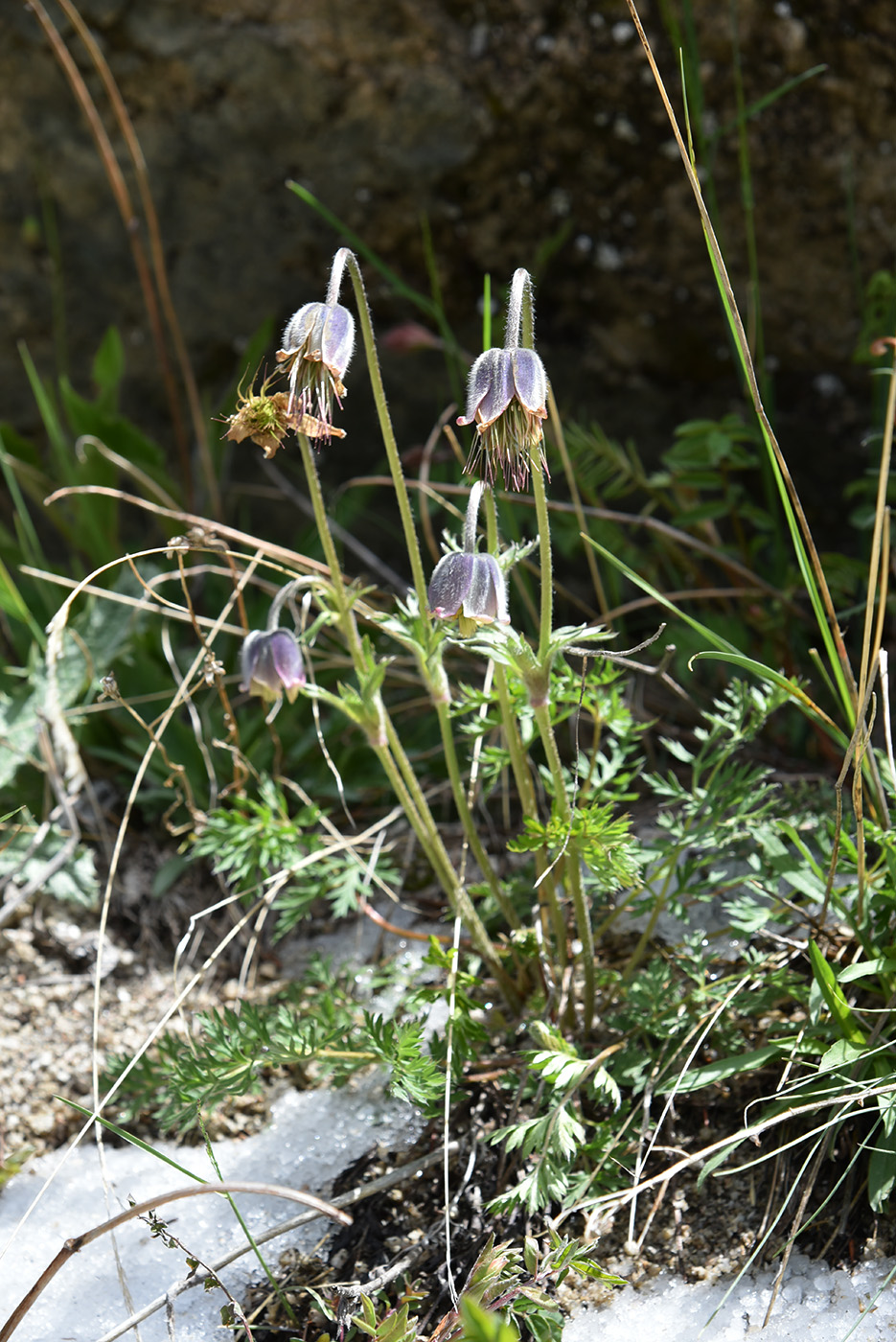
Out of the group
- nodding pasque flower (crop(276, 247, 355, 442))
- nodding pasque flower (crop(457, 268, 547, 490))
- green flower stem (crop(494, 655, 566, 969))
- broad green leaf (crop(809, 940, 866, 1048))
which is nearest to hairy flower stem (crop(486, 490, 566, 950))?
green flower stem (crop(494, 655, 566, 969))

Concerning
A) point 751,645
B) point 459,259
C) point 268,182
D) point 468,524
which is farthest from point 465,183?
point 468,524

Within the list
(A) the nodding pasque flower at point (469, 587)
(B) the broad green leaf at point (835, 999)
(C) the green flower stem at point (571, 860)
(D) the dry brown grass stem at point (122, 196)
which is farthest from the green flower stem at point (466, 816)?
(D) the dry brown grass stem at point (122, 196)

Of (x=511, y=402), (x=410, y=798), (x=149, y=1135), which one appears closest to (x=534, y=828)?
(x=410, y=798)

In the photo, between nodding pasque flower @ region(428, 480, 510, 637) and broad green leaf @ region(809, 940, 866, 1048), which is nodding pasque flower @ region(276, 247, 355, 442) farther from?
broad green leaf @ region(809, 940, 866, 1048)

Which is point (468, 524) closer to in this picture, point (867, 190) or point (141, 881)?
point (141, 881)

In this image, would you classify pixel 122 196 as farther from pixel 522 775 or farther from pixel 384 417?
pixel 522 775
